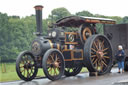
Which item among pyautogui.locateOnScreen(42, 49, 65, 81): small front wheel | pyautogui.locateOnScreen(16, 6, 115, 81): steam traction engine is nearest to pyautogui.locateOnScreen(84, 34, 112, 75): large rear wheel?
pyautogui.locateOnScreen(16, 6, 115, 81): steam traction engine

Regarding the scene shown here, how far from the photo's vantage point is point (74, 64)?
10773 mm

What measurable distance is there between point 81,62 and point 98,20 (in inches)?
77.4

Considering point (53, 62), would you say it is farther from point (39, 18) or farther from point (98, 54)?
point (98, 54)

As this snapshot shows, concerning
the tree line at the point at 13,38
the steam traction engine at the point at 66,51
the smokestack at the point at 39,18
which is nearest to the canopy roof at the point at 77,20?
the steam traction engine at the point at 66,51

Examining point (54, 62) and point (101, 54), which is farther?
point (101, 54)

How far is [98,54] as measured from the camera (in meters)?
11.1

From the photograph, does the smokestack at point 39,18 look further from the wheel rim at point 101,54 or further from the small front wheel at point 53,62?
the wheel rim at point 101,54

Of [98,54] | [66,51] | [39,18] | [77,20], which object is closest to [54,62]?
[66,51]

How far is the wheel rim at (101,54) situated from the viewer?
437 inches

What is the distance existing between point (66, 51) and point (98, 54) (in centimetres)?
144

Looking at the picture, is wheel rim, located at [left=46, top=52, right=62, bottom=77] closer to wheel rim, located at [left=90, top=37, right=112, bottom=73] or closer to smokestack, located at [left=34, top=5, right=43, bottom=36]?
smokestack, located at [left=34, top=5, right=43, bottom=36]

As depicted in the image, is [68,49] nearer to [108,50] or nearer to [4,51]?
[108,50]

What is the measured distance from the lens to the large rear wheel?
34.9 ft

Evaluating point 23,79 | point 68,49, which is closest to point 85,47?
point 68,49
